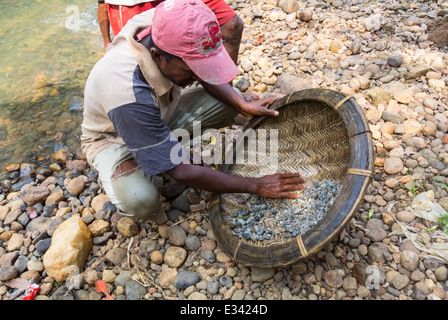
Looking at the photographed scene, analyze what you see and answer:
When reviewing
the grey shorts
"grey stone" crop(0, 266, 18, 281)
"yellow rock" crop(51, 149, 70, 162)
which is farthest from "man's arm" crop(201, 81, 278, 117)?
"grey stone" crop(0, 266, 18, 281)

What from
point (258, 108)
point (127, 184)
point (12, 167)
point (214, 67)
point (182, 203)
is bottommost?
point (12, 167)

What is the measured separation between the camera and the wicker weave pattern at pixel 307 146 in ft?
6.70

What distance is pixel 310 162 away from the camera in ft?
7.35

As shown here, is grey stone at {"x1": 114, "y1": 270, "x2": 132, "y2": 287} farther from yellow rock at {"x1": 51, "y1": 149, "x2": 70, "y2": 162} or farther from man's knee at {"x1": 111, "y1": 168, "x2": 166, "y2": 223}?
yellow rock at {"x1": 51, "y1": 149, "x2": 70, "y2": 162}

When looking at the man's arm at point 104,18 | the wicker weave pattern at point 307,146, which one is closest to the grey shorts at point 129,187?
the wicker weave pattern at point 307,146

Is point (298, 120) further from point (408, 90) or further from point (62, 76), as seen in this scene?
point (62, 76)

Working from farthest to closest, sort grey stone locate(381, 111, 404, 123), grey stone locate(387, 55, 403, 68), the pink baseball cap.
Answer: grey stone locate(387, 55, 403, 68)
grey stone locate(381, 111, 404, 123)
the pink baseball cap

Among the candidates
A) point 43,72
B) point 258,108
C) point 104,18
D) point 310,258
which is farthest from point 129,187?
point 43,72

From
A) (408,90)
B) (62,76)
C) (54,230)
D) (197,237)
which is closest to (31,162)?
(54,230)

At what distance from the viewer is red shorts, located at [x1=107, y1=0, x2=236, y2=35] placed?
8.32ft

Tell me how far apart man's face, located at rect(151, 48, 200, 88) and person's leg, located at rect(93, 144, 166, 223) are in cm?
61

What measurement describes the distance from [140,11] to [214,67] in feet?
Answer: 4.29

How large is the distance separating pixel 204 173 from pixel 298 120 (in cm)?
87

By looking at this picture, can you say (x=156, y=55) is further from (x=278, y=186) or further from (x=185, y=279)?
(x=185, y=279)
